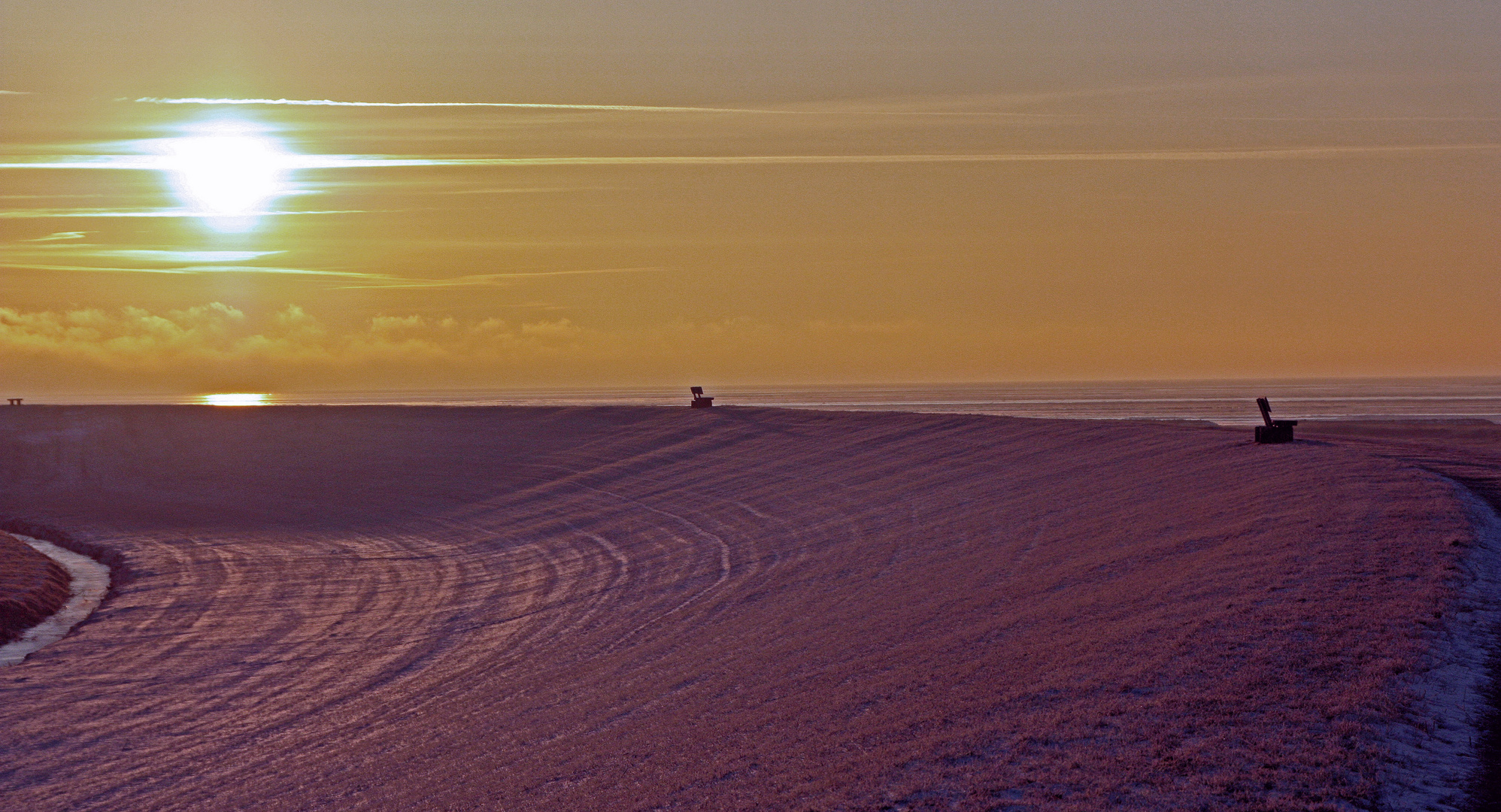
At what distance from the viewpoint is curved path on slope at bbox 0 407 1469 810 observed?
29.6ft

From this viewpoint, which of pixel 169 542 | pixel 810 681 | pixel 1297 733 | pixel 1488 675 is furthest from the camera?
pixel 169 542

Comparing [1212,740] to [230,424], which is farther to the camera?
[230,424]

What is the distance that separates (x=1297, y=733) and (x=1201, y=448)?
1915 centimetres

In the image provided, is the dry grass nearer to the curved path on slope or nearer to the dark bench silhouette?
the curved path on slope

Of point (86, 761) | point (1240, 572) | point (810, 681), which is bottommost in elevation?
point (86, 761)

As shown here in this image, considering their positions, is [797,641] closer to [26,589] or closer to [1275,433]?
[1275,433]

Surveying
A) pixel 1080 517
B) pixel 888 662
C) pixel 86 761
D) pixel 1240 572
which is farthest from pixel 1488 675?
pixel 86 761

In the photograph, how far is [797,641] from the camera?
15758 mm

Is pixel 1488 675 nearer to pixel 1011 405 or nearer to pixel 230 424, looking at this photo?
pixel 230 424

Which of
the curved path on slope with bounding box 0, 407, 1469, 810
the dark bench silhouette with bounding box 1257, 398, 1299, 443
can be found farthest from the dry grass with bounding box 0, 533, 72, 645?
the dark bench silhouette with bounding box 1257, 398, 1299, 443

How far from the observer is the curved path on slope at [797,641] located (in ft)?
29.6

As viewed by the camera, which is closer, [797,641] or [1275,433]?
[797,641]

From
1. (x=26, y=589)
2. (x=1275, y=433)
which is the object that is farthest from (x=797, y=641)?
(x=26, y=589)

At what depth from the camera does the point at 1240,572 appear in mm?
13578
